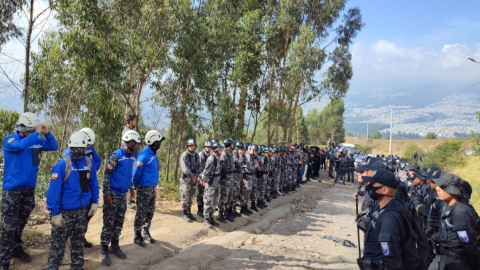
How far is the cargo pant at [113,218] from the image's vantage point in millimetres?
4938

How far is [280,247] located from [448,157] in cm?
2746

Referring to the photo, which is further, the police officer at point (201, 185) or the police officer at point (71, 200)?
the police officer at point (201, 185)

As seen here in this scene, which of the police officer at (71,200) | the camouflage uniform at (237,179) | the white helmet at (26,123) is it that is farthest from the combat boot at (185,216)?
the white helmet at (26,123)

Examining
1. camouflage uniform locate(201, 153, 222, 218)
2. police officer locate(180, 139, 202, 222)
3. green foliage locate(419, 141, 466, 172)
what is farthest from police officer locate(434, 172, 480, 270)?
green foliage locate(419, 141, 466, 172)

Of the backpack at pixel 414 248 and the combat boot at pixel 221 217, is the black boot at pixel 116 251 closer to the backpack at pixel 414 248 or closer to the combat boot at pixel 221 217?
the combat boot at pixel 221 217

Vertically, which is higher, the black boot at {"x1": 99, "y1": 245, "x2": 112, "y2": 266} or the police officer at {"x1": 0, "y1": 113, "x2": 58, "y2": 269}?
the police officer at {"x1": 0, "y1": 113, "x2": 58, "y2": 269}

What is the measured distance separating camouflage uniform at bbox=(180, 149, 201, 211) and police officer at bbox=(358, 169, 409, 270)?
4.95 m

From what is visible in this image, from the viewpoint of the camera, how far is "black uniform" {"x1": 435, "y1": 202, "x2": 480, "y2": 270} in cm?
365

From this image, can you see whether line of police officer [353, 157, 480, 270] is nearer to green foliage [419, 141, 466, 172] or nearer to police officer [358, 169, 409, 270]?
police officer [358, 169, 409, 270]

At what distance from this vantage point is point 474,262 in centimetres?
370

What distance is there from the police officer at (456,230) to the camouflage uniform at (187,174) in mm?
5142

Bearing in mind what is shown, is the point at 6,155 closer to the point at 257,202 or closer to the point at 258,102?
the point at 257,202

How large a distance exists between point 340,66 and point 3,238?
21.8 m

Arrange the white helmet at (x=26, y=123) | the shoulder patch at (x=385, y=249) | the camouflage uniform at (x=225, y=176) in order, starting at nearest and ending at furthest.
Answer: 1. the shoulder patch at (x=385, y=249)
2. the white helmet at (x=26, y=123)
3. the camouflage uniform at (x=225, y=176)
